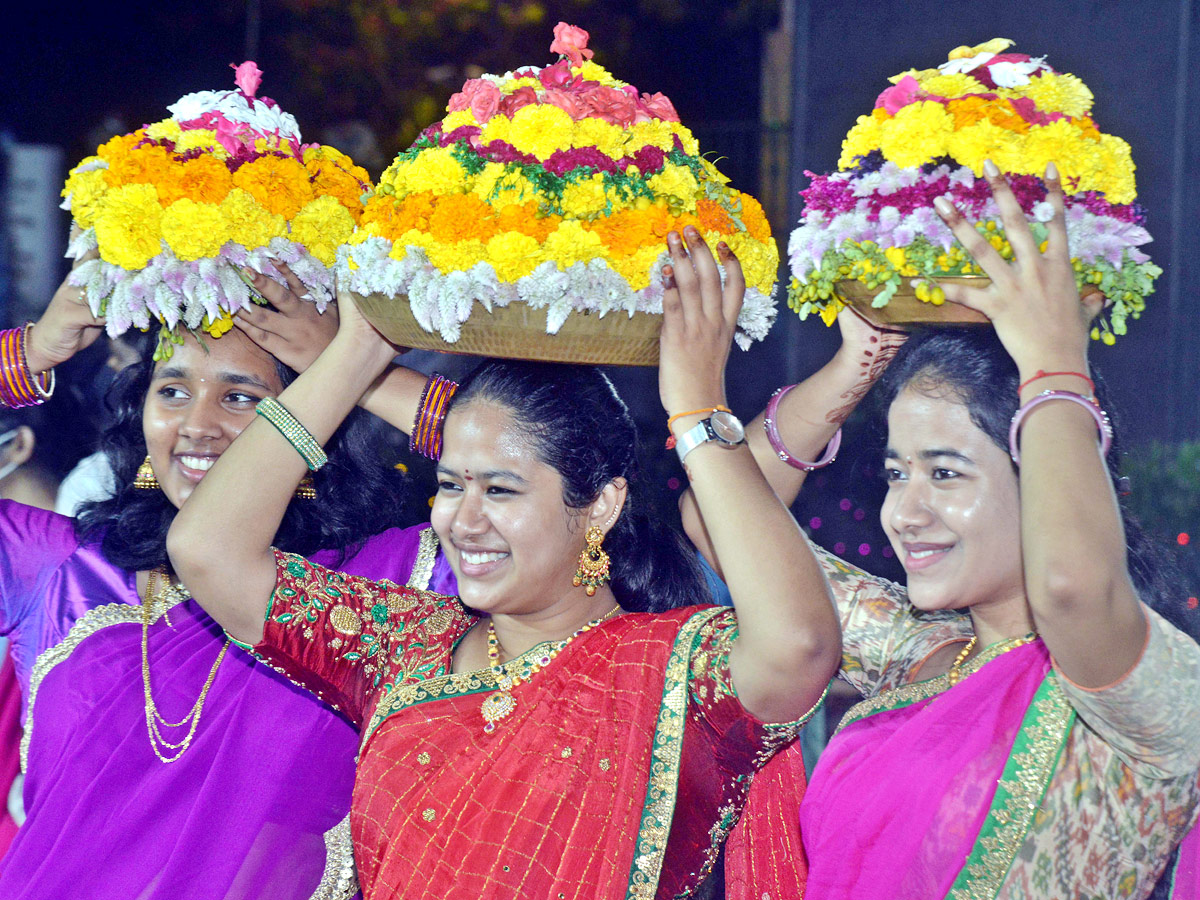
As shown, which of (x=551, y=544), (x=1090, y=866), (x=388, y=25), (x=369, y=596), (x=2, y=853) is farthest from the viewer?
(x=388, y=25)

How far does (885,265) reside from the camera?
74.0 inches

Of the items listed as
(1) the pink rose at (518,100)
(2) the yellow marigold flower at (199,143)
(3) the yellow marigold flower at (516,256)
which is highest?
(2) the yellow marigold flower at (199,143)

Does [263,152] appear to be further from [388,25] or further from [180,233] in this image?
[388,25]

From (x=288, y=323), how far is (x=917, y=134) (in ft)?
4.51

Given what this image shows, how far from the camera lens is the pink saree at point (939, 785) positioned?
1.89m

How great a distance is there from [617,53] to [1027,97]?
19.7 feet

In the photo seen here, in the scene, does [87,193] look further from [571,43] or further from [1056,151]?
[1056,151]

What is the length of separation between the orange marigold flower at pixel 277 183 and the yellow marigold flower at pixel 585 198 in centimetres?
75

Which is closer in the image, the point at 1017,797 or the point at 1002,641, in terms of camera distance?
the point at 1017,797

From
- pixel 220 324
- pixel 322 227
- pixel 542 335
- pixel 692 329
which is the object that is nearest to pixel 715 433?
pixel 692 329

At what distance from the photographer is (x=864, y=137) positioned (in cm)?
196

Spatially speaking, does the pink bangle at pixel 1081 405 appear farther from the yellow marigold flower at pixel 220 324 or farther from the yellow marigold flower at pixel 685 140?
the yellow marigold flower at pixel 220 324

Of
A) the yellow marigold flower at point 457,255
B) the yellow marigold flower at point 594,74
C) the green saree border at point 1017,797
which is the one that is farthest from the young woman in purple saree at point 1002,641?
the yellow marigold flower at point 457,255

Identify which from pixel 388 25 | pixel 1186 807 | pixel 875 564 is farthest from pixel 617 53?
pixel 1186 807
